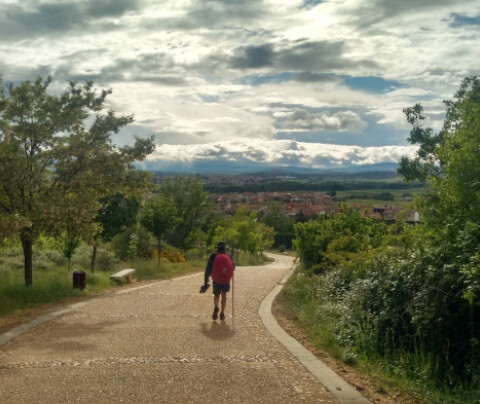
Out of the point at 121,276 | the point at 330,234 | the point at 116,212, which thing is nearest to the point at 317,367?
the point at 330,234

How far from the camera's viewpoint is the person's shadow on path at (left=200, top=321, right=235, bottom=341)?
8.91 m

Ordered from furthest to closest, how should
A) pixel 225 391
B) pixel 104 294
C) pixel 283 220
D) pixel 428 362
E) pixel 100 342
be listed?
1. pixel 283 220
2. pixel 104 294
3. pixel 100 342
4. pixel 428 362
5. pixel 225 391

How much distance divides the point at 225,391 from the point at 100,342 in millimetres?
3164

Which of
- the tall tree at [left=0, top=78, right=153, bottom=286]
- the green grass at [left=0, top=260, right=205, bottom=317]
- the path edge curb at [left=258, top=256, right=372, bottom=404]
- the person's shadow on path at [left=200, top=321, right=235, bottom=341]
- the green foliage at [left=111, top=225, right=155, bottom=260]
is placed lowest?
the green foliage at [left=111, top=225, right=155, bottom=260]

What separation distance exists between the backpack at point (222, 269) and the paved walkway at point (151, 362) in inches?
31.4

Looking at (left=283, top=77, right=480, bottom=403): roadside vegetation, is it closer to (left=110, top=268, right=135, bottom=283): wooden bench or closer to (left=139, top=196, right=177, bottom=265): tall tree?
(left=110, top=268, right=135, bottom=283): wooden bench

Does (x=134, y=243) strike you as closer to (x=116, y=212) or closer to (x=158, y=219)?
(x=158, y=219)

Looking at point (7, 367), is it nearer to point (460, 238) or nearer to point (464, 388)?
point (464, 388)

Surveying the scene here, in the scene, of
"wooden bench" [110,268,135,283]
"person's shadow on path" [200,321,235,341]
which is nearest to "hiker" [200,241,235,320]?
"person's shadow on path" [200,321,235,341]

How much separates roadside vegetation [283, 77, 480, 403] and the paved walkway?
1.06m

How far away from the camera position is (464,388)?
20.0 feet

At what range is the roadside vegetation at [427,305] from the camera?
634 cm

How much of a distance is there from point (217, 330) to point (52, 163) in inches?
Result: 291

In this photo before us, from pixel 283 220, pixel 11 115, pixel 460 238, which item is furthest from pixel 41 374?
pixel 283 220
